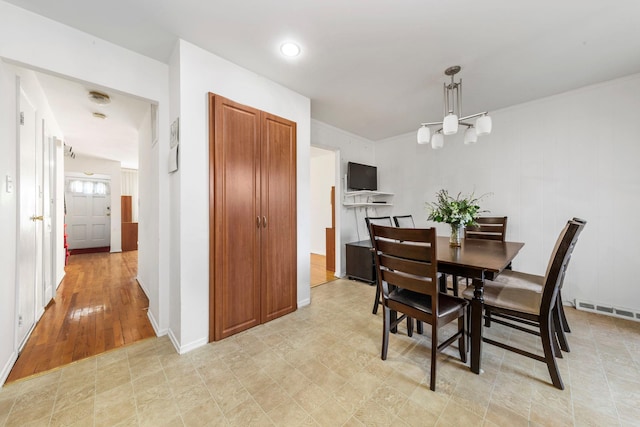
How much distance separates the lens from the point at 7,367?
1644mm

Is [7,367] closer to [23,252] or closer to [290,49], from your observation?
[23,252]

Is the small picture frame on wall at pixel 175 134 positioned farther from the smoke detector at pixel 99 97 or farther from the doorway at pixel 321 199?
the doorway at pixel 321 199

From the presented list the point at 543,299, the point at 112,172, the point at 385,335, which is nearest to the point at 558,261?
the point at 543,299

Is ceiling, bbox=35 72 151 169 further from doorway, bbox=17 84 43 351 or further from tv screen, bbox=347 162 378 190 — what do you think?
tv screen, bbox=347 162 378 190

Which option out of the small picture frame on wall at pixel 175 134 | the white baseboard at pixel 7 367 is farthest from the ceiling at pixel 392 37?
the white baseboard at pixel 7 367

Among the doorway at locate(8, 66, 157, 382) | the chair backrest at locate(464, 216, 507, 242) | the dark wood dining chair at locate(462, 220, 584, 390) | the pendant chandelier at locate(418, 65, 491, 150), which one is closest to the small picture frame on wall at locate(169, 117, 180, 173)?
the doorway at locate(8, 66, 157, 382)

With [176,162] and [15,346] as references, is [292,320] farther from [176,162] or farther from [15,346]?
[15,346]

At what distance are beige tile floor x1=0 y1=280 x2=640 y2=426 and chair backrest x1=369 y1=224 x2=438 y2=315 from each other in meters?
0.57

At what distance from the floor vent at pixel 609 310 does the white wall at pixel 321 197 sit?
Result: 4.34 metres

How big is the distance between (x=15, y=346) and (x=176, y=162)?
181cm

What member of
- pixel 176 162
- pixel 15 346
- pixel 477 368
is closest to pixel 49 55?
pixel 176 162

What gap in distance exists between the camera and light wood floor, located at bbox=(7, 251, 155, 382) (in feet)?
6.15

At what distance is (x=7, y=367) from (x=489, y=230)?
4465 mm

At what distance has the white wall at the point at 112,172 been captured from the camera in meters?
6.00
